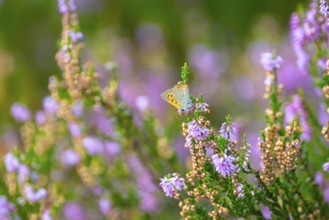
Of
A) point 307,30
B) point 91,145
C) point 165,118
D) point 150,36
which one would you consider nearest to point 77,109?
point 91,145

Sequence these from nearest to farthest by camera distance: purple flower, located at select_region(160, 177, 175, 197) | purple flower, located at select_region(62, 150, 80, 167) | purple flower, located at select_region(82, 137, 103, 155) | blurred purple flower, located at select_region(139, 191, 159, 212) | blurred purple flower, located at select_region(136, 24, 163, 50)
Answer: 1. purple flower, located at select_region(160, 177, 175, 197)
2. purple flower, located at select_region(82, 137, 103, 155)
3. purple flower, located at select_region(62, 150, 80, 167)
4. blurred purple flower, located at select_region(139, 191, 159, 212)
5. blurred purple flower, located at select_region(136, 24, 163, 50)

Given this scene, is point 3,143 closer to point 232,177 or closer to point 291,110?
point 291,110

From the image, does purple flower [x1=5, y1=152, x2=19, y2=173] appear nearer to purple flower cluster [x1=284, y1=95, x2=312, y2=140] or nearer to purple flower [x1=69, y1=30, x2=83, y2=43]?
purple flower [x1=69, y1=30, x2=83, y2=43]

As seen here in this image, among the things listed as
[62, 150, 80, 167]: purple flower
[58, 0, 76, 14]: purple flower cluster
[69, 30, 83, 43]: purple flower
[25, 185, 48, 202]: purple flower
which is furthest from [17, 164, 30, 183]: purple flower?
[58, 0, 76, 14]: purple flower cluster

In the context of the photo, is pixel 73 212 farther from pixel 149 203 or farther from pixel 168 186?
pixel 168 186

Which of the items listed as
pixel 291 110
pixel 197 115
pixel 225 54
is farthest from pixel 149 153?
pixel 225 54

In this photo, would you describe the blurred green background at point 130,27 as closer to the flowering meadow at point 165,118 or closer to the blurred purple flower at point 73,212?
the flowering meadow at point 165,118
